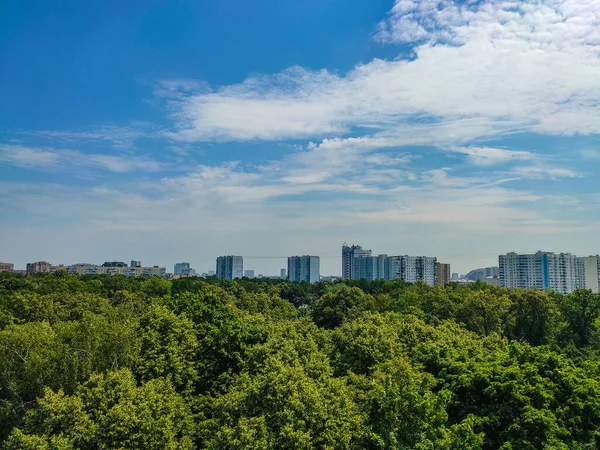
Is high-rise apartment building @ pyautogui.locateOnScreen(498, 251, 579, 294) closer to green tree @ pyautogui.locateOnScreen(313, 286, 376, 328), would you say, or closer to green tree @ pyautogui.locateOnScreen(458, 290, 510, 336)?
green tree @ pyautogui.locateOnScreen(313, 286, 376, 328)

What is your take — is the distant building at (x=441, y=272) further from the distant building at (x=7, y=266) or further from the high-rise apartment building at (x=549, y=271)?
the distant building at (x=7, y=266)

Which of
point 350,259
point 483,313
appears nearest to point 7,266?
point 350,259

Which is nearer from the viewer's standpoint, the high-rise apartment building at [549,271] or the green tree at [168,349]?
the green tree at [168,349]

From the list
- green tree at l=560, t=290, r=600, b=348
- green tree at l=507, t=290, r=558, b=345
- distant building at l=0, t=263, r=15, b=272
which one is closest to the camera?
green tree at l=560, t=290, r=600, b=348

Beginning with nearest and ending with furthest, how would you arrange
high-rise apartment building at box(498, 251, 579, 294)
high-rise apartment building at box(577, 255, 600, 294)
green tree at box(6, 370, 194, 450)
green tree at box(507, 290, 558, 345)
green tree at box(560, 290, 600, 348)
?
green tree at box(6, 370, 194, 450) → green tree at box(560, 290, 600, 348) → green tree at box(507, 290, 558, 345) → high-rise apartment building at box(577, 255, 600, 294) → high-rise apartment building at box(498, 251, 579, 294)

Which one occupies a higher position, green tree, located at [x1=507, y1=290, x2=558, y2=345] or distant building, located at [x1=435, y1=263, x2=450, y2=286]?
distant building, located at [x1=435, y1=263, x2=450, y2=286]

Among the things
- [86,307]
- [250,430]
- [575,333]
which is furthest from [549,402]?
[86,307]

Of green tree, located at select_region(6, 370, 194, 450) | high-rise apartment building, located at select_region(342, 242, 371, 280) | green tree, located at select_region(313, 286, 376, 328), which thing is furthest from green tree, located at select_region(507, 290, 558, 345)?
high-rise apartment building, located at select_region(342, 242, 371, 280)

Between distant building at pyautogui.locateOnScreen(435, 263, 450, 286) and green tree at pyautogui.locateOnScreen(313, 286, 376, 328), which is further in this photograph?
distant building at pyautogui.locateOnScreen(435, 263, 450, 286)

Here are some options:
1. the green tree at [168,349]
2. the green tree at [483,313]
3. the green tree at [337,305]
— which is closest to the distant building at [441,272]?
the green tree at [337,305]
